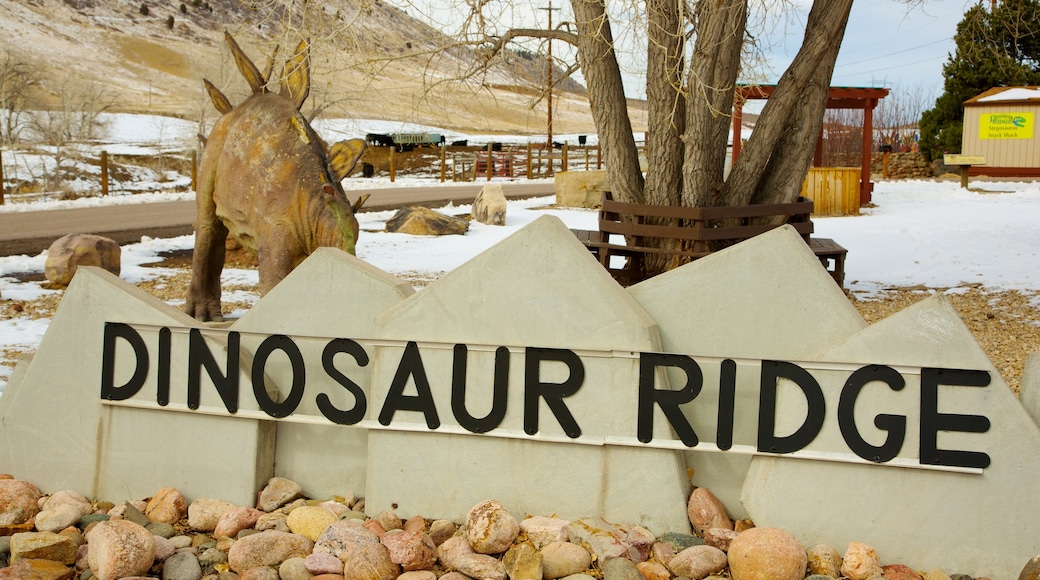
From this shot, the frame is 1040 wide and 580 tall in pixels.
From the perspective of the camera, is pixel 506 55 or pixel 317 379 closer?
→ pixel 317 379

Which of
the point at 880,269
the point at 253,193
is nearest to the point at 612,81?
the point at 253,193

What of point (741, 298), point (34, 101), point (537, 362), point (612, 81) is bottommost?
point (537, 362)

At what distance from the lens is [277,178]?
5.48 metres

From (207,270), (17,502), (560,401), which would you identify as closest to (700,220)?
(207,270)

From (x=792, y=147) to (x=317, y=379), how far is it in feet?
17.6

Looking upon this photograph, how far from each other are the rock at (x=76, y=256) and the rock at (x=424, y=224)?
16.8 feet

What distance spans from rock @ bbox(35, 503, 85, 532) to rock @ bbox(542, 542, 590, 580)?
5.79 ft

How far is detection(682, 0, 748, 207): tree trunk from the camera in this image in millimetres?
6719

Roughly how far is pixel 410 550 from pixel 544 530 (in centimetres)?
46

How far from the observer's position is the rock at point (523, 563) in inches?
119

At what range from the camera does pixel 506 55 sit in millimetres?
8742

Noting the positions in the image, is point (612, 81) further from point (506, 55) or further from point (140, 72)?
point (140, 72)

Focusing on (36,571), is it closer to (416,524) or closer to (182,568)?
(182,568)

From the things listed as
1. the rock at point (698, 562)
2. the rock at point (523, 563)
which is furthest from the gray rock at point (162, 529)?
the rock at point (698, 562)
